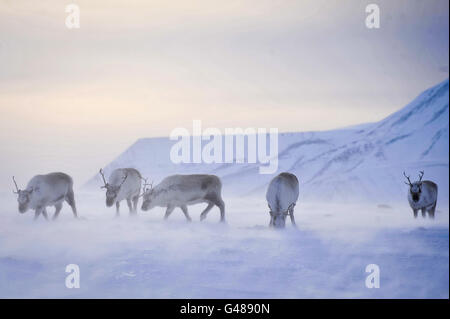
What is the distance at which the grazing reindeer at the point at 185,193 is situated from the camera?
9.66 metres

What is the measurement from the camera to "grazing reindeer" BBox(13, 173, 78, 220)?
9102mm

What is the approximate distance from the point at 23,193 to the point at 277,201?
12.2 feet

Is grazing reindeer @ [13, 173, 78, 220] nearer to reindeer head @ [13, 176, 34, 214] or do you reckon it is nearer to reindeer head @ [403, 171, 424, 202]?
reindeer head @ [13, 176, 34, 214]

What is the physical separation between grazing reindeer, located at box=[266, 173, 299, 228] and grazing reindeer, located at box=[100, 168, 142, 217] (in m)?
2.14

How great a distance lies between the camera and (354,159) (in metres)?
11.2

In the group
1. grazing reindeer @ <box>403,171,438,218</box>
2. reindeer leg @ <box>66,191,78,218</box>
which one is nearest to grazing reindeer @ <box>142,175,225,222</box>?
reindeer leg @ <box>66,191,78,218</box>

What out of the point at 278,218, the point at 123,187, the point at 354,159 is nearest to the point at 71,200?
the point at 123,187

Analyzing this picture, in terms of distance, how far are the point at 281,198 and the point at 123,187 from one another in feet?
8.13

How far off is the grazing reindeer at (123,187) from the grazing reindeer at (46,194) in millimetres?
568

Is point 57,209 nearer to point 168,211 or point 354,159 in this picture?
point 168,211

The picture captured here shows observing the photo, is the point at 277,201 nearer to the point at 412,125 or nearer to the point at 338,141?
the point at 338,141

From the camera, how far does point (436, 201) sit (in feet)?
33.0

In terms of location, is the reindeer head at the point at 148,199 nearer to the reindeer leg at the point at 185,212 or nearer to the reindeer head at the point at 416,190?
the reindeer leg at the point at 185,212
